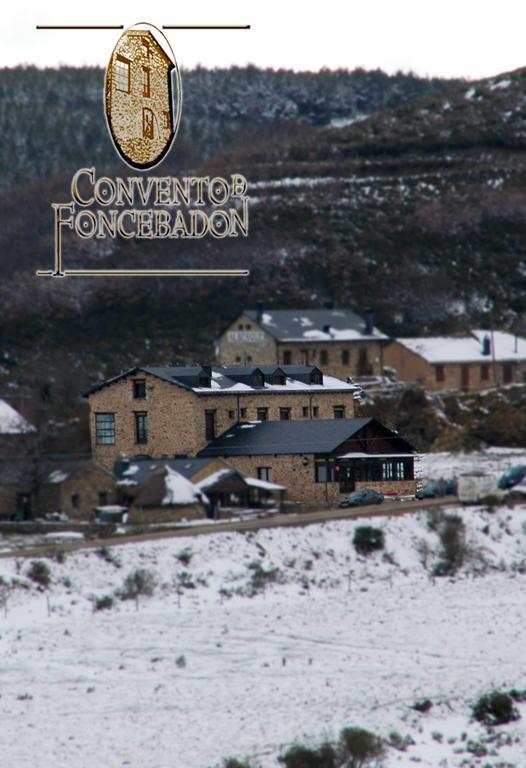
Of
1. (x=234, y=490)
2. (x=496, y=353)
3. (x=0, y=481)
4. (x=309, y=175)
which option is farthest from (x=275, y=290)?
(x=234, y=490)

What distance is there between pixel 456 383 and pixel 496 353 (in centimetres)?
315

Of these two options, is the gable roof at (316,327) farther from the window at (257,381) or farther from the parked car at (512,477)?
the window at (257,381)

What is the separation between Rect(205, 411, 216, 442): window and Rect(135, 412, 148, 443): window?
77cm

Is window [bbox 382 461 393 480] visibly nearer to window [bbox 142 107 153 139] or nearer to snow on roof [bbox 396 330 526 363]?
window [bbox 142 107 153 139]

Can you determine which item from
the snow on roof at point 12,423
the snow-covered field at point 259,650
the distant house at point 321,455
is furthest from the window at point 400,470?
the snow-covered field at point 259,650

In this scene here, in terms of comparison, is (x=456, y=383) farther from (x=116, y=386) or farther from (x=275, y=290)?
(x=275, y=290)

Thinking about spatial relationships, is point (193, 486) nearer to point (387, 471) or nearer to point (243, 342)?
point (387, 471)

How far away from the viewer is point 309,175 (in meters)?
172

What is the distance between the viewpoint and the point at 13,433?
126ft

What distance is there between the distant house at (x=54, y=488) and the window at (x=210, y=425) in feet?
4.19

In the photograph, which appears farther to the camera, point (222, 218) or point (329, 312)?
point (329, 312)

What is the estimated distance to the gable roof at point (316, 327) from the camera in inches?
3093

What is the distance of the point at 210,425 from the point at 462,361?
52.8 metres

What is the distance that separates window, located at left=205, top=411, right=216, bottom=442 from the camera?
71.0ft
